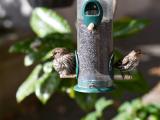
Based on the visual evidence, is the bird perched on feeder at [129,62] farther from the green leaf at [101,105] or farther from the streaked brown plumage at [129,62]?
the green leaf at [101,105]

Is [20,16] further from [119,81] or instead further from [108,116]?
[119,81]

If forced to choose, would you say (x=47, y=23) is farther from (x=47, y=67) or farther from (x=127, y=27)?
(x=127, y=27)

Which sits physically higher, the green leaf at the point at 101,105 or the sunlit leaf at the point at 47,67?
the sunlit leaf at the point at 47,67

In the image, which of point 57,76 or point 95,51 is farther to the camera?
point 57,76

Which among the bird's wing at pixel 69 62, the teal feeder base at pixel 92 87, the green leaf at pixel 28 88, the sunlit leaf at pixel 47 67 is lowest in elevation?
the green leaf at pixel 28 88

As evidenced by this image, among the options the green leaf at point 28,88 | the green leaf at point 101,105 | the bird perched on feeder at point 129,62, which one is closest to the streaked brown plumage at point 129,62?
the bird perched on feeder at point 129,62

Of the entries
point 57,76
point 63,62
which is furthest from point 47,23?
point 63,62

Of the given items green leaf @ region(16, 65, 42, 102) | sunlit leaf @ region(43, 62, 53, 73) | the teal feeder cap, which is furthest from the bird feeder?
green leaf @ region(16, 65, 42, 102)
